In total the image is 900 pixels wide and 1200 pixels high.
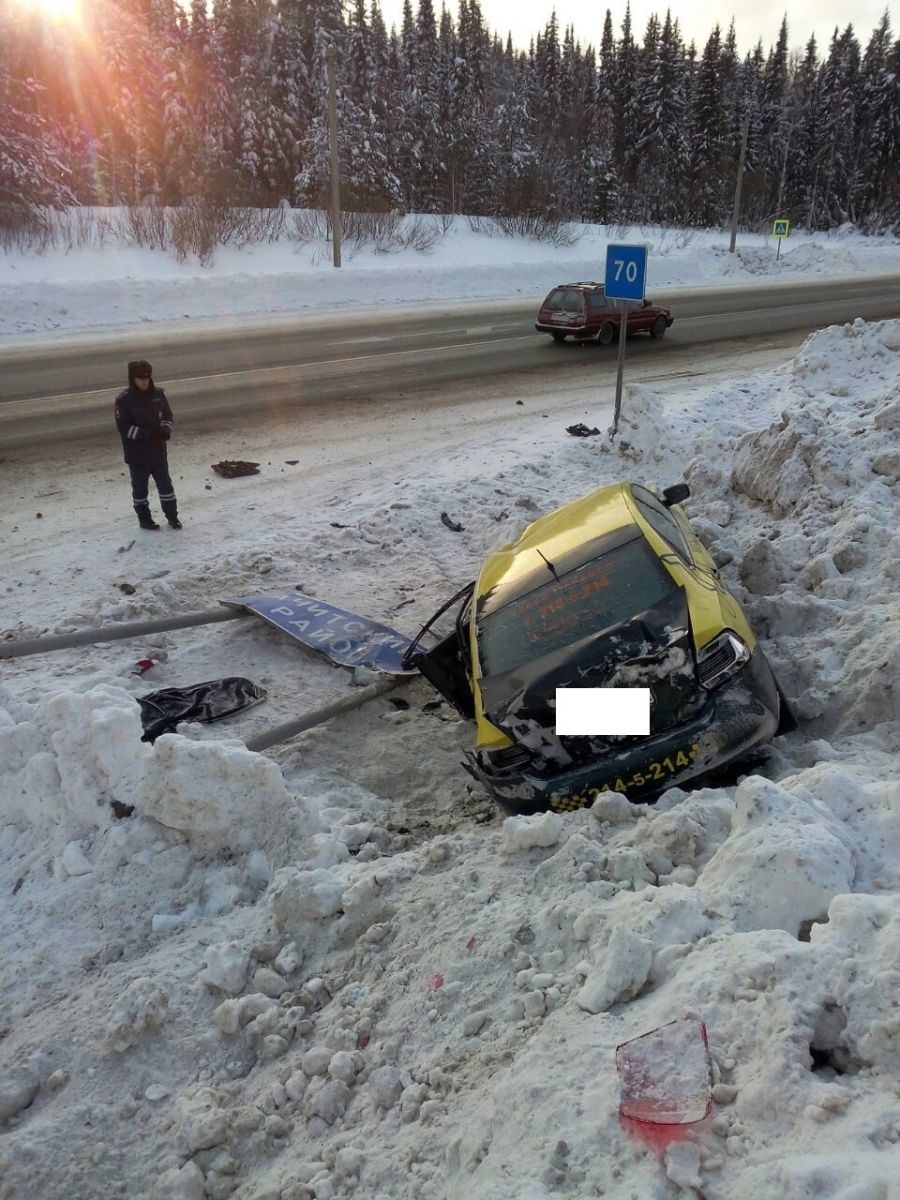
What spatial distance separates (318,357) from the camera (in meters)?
17.7

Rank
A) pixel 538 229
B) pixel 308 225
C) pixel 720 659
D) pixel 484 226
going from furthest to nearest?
1. pixel 484 226
2. pixel 538 229
3. pixel 308 225
4. pixel 720 659

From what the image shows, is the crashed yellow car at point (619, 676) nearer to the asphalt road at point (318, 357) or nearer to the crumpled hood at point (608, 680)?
the crumpled hood at point (608, 680)

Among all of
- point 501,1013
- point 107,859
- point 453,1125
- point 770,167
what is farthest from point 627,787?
point 770,167

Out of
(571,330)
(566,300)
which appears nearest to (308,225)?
(566,300)

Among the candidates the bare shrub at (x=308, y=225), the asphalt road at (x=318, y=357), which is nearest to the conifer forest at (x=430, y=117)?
the bare shrub at (x=308, y=225)

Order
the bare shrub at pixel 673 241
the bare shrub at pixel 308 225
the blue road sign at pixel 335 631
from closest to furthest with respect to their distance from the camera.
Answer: the blue road sign at pixel 335 631
the bare shrub at pixel 308 225
the bare shrub at pixel 673 241

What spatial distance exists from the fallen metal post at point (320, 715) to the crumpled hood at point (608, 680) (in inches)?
66.3

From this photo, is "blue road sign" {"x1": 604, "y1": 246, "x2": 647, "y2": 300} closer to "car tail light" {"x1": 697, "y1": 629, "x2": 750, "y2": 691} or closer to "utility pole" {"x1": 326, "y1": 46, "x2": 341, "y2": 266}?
"car tail light" {"x1": 697, "y1": 629, "x2": 750, "y2": 691}

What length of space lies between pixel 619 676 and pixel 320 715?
2320 millimetres

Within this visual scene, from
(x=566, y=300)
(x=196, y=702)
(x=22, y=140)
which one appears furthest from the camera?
(x=22, y=140)

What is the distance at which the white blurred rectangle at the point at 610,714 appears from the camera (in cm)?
448

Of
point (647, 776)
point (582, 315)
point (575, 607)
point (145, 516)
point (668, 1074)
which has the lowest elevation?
point (145, 516)

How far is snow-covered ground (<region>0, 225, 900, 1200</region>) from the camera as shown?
266cm

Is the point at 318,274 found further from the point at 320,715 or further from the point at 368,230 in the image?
the point at 320,715
